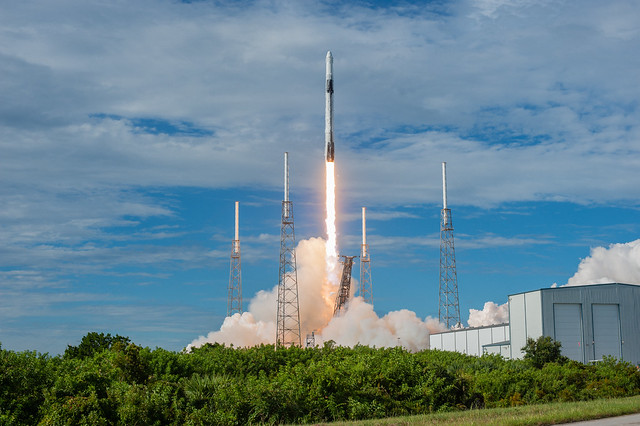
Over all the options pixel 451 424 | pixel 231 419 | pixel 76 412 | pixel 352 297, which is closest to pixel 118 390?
pixel 76 412

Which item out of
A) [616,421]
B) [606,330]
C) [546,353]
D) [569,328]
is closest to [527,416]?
[616,421]

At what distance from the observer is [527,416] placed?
20.1 metres

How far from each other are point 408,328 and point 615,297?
97.7 feet

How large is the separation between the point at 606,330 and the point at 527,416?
35.7 m

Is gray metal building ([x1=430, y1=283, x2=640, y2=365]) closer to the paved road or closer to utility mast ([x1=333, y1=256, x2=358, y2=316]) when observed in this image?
utility mast ([x1=333, y1=256, x2=358, y2=316])

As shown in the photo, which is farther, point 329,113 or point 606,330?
point 329,113

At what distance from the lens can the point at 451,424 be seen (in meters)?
18.6

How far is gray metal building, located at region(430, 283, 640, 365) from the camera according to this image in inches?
1991

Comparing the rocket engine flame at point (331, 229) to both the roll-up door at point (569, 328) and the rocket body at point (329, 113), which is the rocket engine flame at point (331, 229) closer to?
the rocket body at point (329, 113)

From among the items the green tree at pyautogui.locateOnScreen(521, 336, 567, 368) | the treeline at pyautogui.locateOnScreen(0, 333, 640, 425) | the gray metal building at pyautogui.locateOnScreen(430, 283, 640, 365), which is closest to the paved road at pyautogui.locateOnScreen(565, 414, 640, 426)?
the treeline at pyautogui.locateOnScreen(0, 333, 640, 425)

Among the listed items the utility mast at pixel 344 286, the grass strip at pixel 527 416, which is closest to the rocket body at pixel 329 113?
the utility mast at pixel 344 286

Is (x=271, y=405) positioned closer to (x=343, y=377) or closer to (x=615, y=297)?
(x=343, y=377)

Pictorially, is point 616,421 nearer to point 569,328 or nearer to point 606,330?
point 569,328

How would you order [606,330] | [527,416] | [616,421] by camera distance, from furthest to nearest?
[606,330], [527,416], [616,421]
